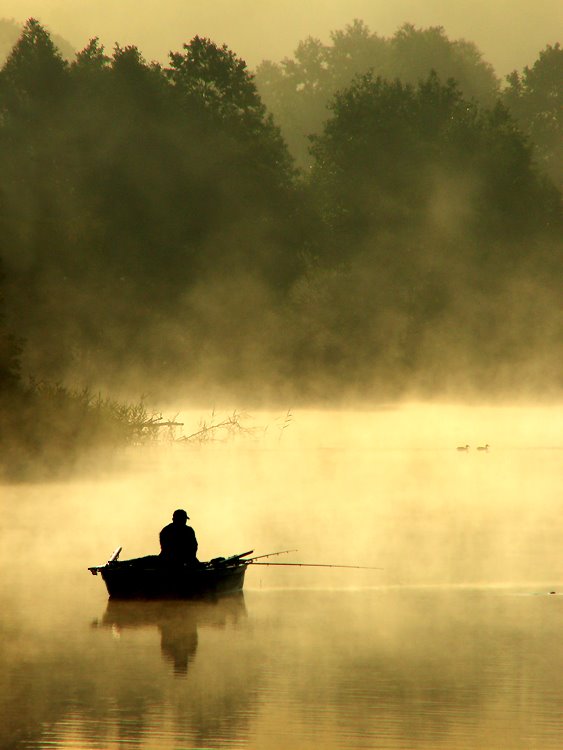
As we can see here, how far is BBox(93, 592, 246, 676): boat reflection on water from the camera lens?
1677cm

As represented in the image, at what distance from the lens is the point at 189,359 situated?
66062 millimetres

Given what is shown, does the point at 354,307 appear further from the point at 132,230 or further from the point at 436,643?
the point at 436,643

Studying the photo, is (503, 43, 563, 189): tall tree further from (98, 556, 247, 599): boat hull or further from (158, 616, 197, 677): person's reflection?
(158, 616, 197, 677): person's reflection

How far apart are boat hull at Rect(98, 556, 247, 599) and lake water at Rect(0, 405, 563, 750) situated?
199mm

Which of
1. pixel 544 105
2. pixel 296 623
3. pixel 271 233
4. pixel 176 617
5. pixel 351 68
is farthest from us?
pixel 351 68

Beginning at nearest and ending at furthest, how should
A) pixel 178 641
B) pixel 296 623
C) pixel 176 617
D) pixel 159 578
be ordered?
pixel 178 641
pixel 296 623
pixel 176 617
pixel 159 578

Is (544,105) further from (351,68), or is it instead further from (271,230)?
(271,230)

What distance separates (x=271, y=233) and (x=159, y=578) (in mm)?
53154

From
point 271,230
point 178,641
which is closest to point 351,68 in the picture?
point 271,230

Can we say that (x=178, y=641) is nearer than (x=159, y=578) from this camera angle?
Yes

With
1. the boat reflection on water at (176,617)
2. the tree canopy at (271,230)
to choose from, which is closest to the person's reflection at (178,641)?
the boat reflection on water at (176,617)

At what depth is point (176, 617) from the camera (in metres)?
18.1

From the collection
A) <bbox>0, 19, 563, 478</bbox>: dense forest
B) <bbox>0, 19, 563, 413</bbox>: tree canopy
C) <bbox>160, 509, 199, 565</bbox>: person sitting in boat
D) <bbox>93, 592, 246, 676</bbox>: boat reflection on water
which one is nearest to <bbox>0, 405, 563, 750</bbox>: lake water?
<bbox>93, 592, 246, 676</bbox>: boat reflection on water

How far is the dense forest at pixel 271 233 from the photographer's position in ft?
214
